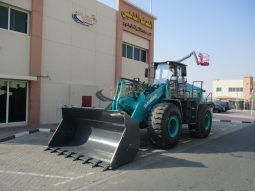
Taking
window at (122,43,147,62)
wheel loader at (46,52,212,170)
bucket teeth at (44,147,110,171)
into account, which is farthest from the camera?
window at (122,43,147,62)

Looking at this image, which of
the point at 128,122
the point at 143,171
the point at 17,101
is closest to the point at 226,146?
the point at 128,122

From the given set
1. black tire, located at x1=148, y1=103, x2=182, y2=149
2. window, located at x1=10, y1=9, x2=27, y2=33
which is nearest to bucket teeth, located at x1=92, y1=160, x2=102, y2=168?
black tire, located at x1=148, y1=103, x2=182, y2=149

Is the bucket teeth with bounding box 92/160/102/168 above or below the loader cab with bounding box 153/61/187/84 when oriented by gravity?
below

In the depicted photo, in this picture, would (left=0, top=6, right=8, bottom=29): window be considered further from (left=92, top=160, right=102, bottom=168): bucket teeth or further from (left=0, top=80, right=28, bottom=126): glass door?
(left=92, top=160, right=102, bottom=168): bucket teeth

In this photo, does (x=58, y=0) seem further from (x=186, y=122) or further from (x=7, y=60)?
(x=186, y=122)

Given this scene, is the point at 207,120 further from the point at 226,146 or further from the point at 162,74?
the point at 162,74

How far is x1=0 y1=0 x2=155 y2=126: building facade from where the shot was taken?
14356 millimetres

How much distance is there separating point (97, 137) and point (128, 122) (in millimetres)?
1601

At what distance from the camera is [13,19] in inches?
573

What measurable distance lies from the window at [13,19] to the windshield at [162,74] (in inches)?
283

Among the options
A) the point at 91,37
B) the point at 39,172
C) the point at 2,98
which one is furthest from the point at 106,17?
the point at 39,172

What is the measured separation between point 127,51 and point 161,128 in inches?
561

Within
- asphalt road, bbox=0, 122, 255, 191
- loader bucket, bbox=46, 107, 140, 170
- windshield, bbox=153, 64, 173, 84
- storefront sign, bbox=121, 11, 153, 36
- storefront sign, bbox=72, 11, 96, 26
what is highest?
storefront sign, bbox=121, 11, 153, 36

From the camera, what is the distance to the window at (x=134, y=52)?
22.3 meters
